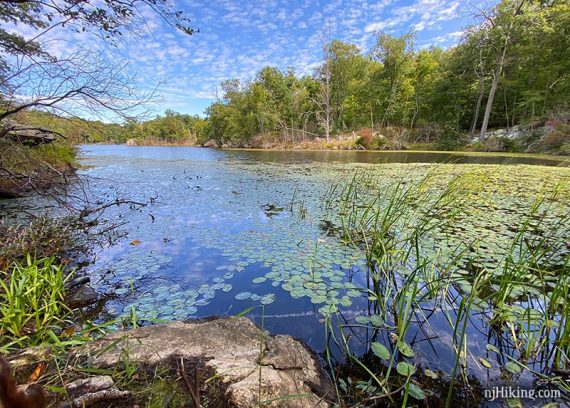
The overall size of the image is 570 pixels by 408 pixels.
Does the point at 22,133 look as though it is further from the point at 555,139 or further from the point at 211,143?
the point at 211,143

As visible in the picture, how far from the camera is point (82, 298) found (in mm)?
2572

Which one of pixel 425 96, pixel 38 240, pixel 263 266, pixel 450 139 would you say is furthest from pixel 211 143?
pixel 263 266

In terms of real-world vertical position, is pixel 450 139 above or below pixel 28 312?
above

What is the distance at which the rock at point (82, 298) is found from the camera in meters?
2.48

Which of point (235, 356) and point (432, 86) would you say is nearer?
point (235, 356)

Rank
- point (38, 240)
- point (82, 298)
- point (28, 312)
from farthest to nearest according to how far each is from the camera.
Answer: point (38, 240), point (82, 298), point (28, 312)

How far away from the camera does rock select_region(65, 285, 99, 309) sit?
97.6 inches

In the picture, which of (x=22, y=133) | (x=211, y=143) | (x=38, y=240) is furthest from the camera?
(x=211, y=143)

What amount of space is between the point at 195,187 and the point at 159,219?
3209 mm

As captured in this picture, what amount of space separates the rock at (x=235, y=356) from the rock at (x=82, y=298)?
1.24 m

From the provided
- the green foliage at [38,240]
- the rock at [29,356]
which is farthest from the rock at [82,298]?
the rock at [29,356]

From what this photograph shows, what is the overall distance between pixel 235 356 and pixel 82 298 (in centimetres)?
198

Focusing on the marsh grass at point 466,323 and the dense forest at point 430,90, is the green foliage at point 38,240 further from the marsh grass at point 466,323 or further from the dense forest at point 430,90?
the marsh grass at point 466,323

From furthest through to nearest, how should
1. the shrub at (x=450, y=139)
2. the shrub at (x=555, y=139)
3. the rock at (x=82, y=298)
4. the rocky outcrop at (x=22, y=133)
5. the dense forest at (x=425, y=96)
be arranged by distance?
1. the shrub at (x=450, y=139)
2. the dense forest at (x=425, y=96)
3. the shrub at (x=555, y=139)
4. the rocky outcrop at (x=22, y=133)
5. the rock at (x=82, y=298)
